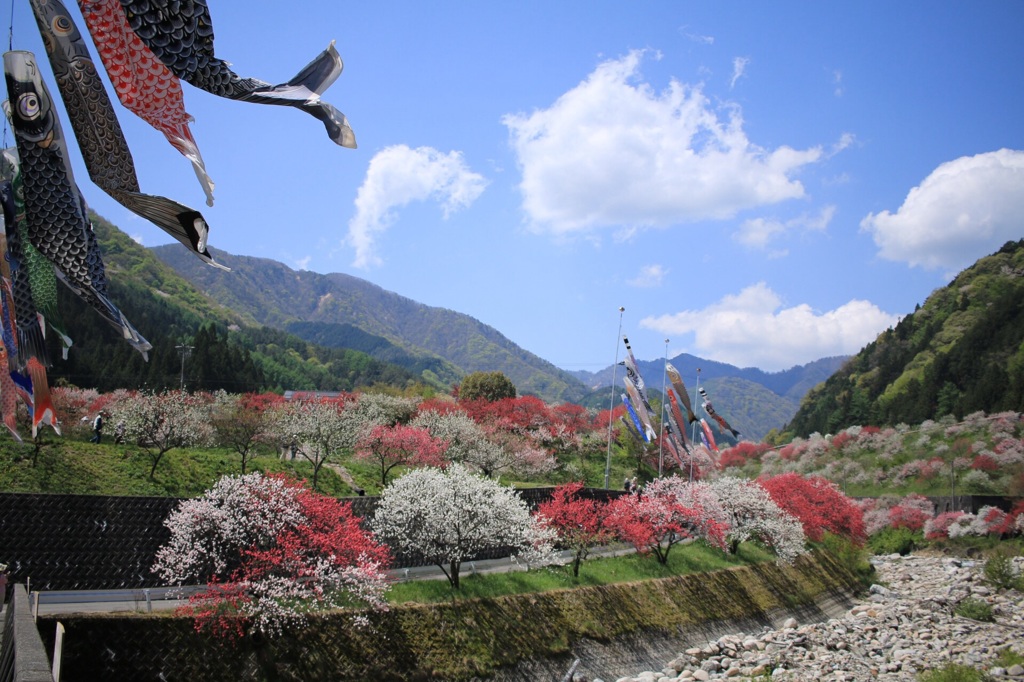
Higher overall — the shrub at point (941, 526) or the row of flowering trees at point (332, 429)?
the row of flowering trees at point (332, 429)

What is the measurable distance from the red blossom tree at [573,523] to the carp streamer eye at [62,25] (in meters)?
21.0

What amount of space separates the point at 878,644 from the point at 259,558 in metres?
24.3

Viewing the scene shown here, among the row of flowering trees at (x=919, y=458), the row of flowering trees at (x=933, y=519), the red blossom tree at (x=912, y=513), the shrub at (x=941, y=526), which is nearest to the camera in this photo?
the row of flowering trees at (x=933, y=519)

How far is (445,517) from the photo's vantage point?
72.9ft

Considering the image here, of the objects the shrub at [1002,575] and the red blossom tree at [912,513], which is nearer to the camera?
the shrub at [1002,575]

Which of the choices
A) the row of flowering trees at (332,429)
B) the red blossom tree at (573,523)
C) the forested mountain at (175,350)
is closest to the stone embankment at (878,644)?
the red blossom tree at (573,523)

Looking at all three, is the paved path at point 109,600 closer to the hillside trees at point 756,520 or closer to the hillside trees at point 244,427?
the hillside trees at point 244,427

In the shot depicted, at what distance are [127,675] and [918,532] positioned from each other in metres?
54.9

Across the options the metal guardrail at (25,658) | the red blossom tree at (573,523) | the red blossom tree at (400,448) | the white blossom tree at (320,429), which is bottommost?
the red blossom tree at (573,523)

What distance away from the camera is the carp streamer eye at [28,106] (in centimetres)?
1062

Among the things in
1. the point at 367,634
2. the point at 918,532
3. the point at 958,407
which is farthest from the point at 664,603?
the point at 958,407

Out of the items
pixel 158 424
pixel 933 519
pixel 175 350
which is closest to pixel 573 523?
pixel 158 424

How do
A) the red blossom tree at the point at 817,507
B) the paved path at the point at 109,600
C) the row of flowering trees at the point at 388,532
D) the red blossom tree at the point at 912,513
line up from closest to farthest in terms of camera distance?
the paved path at the point at 109,600 → the row of flowering trees at the point at 388,532 → the red blossom tree at the point at 817,507 → the red blossom tree at the point at 912,513

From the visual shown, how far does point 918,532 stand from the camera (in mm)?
54500
